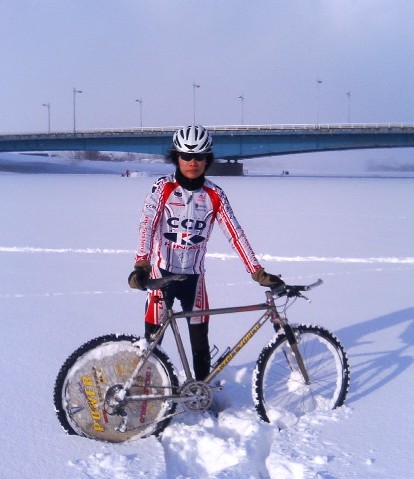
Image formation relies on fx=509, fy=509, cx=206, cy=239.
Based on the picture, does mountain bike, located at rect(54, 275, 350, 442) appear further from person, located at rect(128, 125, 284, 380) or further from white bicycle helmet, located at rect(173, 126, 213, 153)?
white bicycle helmet, located at rect(173, 126, 213, 153)

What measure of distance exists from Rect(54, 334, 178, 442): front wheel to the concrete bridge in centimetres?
3279

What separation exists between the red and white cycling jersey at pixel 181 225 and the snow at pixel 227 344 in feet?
3.43

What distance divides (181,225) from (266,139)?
121ft

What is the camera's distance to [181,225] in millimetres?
3221

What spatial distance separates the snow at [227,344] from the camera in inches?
111

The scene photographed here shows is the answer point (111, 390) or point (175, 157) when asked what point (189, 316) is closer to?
point (111, 390)

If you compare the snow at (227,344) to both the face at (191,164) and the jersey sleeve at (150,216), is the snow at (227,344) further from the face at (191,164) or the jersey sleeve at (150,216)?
the face at (191,164)

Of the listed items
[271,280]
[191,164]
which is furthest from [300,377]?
[191,164]

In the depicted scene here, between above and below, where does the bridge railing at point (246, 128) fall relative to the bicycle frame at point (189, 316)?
above

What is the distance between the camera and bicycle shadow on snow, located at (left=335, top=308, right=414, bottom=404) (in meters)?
3.94

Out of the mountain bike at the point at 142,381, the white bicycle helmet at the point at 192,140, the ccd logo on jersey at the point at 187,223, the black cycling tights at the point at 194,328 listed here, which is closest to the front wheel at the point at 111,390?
the mountain bike at the point at 142,381

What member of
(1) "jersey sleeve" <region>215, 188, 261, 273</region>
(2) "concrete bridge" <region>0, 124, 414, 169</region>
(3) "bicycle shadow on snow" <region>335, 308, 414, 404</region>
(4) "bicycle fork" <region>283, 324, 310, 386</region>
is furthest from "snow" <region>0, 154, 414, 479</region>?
(2) "concrete bridge" <region>0, 124, 414, 169</region>

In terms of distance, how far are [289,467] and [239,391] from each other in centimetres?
107

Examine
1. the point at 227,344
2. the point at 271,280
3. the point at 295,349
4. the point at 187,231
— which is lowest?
the point at 227,344
